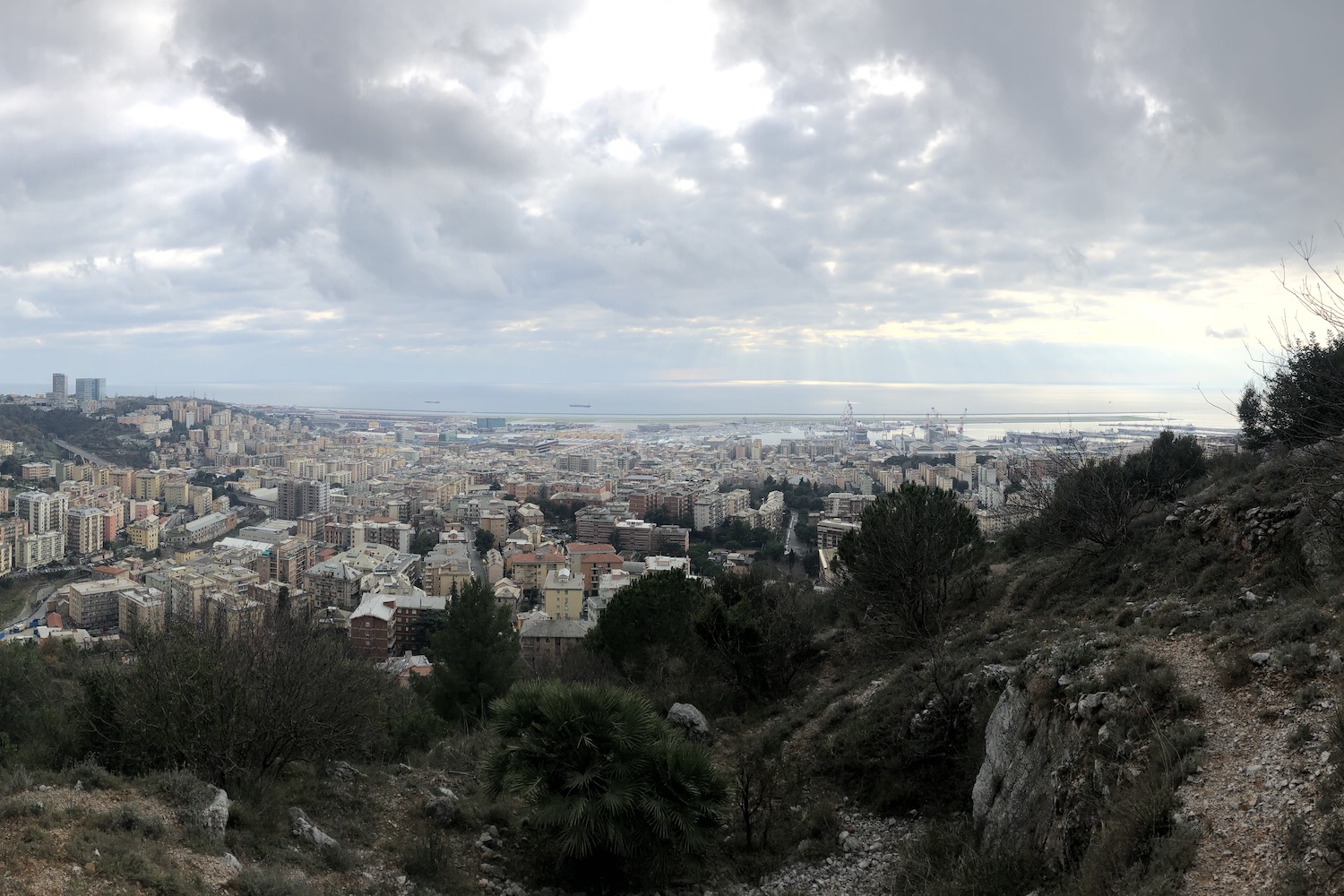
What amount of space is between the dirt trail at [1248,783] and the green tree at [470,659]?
9.95 meters

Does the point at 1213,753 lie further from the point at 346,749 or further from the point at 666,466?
the point at 666,466

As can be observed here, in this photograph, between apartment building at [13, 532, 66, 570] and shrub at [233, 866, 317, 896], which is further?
apartment building at [13, 532, 66, 570]

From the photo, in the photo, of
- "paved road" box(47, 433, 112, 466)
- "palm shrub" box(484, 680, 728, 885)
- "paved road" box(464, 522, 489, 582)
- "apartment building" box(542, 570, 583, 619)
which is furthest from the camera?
"paved road" box(47, 433, 112, 466)

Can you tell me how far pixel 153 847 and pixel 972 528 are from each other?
10285 millimetres

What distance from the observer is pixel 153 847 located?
420cm

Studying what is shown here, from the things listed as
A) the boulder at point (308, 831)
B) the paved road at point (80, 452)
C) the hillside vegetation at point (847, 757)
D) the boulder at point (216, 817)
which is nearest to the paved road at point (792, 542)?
the hillside vegetation at point (847, 757)

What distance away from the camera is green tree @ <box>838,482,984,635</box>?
9742 millimetres

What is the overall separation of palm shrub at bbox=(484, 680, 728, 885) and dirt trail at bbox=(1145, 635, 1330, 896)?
9.89 feet

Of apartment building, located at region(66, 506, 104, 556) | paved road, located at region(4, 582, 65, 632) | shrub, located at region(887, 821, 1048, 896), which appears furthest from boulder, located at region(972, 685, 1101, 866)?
apartment building, located at region(66, 506, 104, 556)

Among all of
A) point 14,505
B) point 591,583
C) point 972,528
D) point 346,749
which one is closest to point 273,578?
point 591,583

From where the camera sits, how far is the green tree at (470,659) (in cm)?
1183

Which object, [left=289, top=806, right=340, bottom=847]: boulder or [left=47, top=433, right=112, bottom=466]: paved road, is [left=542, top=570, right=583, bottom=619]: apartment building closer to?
[left=289, top=806, right=340, bottom=847]: boulder

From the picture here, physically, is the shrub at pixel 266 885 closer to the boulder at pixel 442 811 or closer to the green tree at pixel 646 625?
the boulder at pixel 442 811

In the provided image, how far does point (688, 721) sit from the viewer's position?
336 inches
